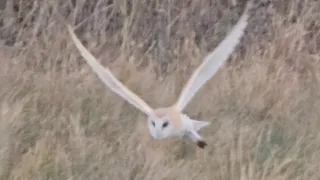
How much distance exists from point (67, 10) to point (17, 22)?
232 mm

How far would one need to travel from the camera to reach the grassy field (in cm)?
328

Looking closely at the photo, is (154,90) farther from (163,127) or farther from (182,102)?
(163,127)

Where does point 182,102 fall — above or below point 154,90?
above

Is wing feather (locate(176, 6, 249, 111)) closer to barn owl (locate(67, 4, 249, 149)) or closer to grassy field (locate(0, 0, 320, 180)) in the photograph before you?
barn owl (locate(67, 4, 249, 149))

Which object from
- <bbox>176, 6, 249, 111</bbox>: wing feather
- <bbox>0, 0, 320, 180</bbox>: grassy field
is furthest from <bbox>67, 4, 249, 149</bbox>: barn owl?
<bbox>0, 0, 320, 180</bbox>: grassy field

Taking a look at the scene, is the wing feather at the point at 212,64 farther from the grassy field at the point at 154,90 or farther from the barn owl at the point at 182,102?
the grassy field at the point at 154,90

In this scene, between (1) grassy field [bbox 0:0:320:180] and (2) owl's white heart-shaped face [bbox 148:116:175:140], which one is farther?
(1) grassy field [bbox 0:0:320:180]

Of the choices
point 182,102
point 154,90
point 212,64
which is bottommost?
point 154,90

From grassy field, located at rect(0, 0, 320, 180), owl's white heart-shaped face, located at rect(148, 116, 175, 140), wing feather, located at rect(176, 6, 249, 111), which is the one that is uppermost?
wing feather, located at rect(176, 6, 249, 111)

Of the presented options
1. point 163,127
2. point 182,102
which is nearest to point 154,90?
point 182,102

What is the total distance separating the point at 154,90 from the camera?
3811mm

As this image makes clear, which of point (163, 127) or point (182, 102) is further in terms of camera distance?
point (182, 102)

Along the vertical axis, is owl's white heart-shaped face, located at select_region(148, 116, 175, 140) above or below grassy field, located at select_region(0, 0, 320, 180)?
above

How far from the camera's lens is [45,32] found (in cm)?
424
